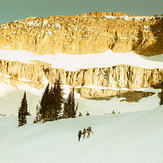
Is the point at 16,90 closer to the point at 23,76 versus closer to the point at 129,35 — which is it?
the point at 23,76

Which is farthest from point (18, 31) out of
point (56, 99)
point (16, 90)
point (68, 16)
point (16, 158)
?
point (16, 158)

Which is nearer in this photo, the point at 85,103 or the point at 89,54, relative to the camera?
the point at 85,103

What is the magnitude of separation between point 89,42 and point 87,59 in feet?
48.5

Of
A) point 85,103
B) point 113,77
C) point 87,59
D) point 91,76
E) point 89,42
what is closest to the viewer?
point 85,103

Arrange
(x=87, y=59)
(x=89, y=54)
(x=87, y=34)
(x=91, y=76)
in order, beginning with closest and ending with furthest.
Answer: (x=91, y=76) < (x=87, y=59) < (x=89, y=54) < (x=87, y=34)

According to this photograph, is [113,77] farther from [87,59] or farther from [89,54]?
[89,54]

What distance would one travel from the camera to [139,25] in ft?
541

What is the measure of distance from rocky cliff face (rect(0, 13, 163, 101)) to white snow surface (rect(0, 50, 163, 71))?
13.8ft

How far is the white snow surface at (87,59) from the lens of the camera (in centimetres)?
14031

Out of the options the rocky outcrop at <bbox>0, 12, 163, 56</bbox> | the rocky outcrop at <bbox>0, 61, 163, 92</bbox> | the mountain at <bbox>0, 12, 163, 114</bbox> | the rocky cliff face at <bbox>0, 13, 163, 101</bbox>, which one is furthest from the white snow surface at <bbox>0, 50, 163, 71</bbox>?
the rocky outcrop at <bbox>0, 61, 163, 92</bbox>

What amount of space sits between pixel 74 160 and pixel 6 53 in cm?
14141

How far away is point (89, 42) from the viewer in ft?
520

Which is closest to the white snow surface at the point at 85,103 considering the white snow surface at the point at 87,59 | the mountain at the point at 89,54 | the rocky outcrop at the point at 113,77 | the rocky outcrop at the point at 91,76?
the mountain at the point at 89,54

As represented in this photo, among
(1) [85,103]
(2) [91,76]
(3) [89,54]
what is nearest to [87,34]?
(3) [89,54]
